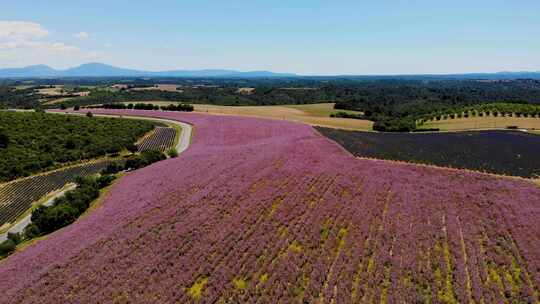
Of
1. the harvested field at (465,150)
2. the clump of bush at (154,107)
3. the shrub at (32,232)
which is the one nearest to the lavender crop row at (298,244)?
the shrub at (32,232)

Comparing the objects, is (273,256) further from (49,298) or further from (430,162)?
(430,162)

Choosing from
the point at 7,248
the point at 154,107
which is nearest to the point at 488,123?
the point at 7,248

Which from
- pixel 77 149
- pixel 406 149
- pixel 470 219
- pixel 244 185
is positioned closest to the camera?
pixel 470 219

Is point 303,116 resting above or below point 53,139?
above

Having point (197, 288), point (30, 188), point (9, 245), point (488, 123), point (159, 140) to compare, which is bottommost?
point (30, 188)

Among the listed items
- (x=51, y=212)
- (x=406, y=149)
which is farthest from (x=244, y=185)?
(x=406, y=149)

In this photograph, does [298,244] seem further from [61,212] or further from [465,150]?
[465,150]
